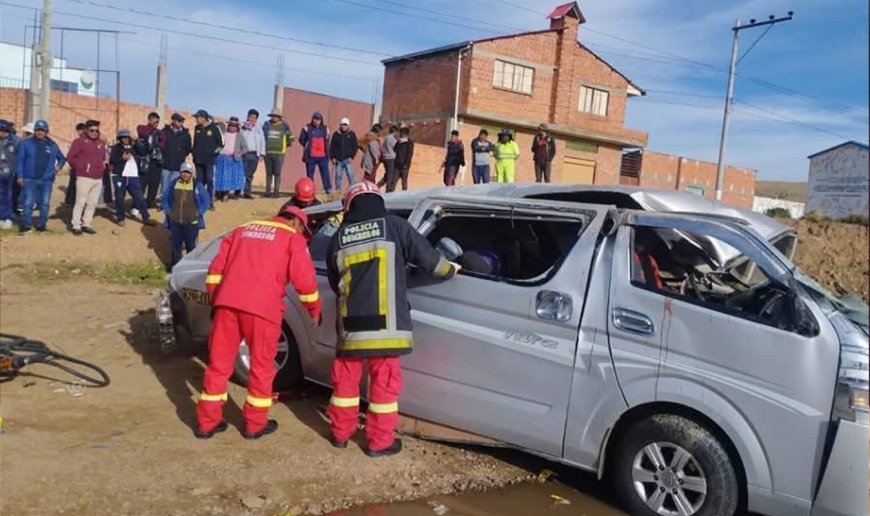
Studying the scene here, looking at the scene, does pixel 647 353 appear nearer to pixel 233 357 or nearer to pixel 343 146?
pixel 233 357

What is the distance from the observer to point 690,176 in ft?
113

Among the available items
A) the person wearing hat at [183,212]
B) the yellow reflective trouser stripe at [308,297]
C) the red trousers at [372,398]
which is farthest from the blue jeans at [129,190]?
the red trousers at [372,398]

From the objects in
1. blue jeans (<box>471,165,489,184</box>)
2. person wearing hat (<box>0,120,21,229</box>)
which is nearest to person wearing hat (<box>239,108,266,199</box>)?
person wearing hat (<box>0,120,21,229</box>)

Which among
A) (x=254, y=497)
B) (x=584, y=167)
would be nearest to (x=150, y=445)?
(x=254, y=497)

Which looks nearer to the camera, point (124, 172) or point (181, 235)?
point (181, 235)

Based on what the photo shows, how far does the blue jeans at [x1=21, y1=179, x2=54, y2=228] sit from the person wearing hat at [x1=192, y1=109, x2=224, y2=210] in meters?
2.34

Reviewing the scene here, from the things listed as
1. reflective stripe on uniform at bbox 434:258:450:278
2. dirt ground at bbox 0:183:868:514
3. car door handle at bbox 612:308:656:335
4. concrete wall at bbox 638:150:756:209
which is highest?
concrete wall at bbox 638:150:756:209

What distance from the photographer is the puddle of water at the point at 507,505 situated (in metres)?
3.92

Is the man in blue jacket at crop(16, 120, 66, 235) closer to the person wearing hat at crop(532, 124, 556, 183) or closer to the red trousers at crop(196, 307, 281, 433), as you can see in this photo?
the red trousers at crop(196, 307, 281, 433)

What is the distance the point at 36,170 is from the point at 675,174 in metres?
29.2

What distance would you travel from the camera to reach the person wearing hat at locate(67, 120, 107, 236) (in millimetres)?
11648

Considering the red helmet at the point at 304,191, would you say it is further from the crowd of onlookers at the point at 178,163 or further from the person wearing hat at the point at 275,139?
the person wearing hat at the point at 275,139

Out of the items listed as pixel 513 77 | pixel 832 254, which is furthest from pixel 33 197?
pixel 513 77

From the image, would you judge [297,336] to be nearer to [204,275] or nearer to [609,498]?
[204,275]
